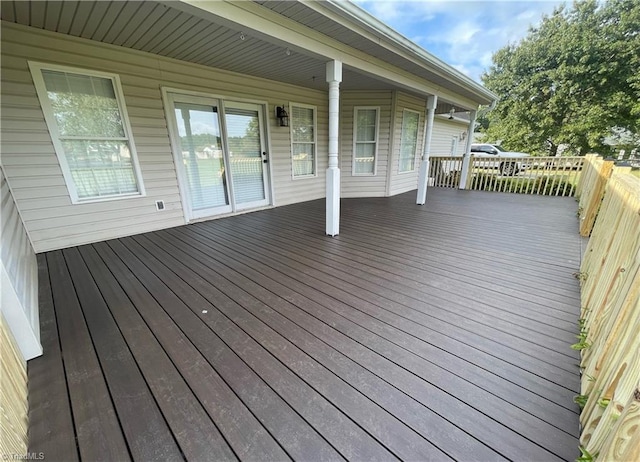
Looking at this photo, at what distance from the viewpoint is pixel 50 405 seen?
126cm

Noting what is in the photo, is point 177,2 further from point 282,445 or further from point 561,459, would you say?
point 561,459

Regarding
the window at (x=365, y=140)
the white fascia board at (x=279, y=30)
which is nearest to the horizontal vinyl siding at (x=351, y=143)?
the window at (x=365, y=140)

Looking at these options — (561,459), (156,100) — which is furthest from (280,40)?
(561,459)

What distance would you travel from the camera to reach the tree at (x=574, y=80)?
394 inches

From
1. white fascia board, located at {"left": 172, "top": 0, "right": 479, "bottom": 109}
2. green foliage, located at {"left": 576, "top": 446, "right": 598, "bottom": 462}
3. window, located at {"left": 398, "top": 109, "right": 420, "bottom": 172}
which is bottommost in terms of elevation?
green foliage, located at {"left": 576, "top": 446, "right": 598, "bottom": 462}

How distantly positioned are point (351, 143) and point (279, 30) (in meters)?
3.90

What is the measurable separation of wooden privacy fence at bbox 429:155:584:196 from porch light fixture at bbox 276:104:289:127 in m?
5.51

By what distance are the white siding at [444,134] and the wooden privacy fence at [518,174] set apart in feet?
6.65

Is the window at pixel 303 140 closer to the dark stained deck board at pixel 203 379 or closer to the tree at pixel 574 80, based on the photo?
the dark stained deck board at pixel 203 379

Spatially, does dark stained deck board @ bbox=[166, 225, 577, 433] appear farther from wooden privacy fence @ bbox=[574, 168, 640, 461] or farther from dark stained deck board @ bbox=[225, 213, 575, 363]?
dark stained deck board @ bbox=[225, 213, 575, 363]

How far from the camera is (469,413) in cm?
120

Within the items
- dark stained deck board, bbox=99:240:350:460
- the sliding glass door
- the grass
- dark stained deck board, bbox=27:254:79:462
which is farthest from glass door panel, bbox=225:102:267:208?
the grass

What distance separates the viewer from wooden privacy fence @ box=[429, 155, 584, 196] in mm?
6730

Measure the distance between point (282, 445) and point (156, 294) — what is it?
174 cm
